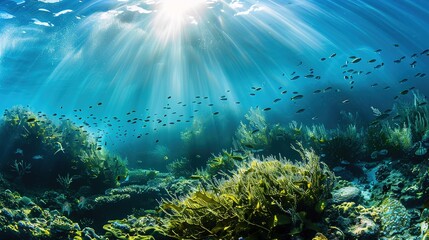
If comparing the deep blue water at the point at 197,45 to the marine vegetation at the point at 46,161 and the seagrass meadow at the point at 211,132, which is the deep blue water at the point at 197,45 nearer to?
the seagrass meadow at the point at 211,132

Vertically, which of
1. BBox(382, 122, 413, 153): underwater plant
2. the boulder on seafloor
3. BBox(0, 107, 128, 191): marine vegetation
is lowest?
BBox(0, 107, 128, 191): marine vegetation

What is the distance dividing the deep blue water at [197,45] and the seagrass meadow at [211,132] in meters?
0.18

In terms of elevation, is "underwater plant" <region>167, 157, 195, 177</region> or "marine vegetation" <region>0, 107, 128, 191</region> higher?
"marine vegetation" <region>0, 107, 128, 191</region>

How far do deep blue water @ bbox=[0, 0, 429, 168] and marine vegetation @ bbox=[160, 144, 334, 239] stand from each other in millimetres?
9370

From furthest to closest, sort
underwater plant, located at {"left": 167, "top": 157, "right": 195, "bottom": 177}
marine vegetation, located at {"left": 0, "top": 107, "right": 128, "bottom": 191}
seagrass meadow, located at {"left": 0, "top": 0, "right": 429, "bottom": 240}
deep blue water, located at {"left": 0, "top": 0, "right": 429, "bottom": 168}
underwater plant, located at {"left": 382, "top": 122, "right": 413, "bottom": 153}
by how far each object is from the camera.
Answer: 1. deep blue water, located at {"left": 0, "top": 0, "right": 429, "bottom": 168}
2. underwater plant, located at {"left": 167, "top": 157, "right": 195, "bottom": 177}
3. marine vegetation, located at {"left": 0, "top": 107, "right": 128, "bottom": 191}
4. underwater plant, located at {"left": 382, "top": 122, "right": 413, "bottom": 153}
5. seagrass meadow, located at {"left": 0, "top": 0, "right": 429, "bottom": 240}

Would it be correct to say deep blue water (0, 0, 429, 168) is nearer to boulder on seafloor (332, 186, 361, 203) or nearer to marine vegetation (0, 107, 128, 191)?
marine vegetation (0, 107, 128, 191)

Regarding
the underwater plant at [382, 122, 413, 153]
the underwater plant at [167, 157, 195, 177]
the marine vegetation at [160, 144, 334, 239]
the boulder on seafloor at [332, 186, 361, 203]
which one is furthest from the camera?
the underwater plant at [167, 157, 195, 177]

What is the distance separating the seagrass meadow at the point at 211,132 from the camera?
4.16 metres

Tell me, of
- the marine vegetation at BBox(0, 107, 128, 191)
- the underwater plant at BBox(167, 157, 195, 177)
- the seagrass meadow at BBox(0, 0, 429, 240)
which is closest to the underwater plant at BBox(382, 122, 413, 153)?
the seagrass meadow at BBox(0, 0, 429, 240)

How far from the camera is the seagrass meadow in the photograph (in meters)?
4.16

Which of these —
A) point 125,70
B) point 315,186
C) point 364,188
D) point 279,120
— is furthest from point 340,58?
point 315,186

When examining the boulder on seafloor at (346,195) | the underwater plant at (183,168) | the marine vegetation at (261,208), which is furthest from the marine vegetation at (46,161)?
the boulder on seafloor at (346,195)

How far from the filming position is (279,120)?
85.7 ft

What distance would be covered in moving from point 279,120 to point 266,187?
74.5ft
